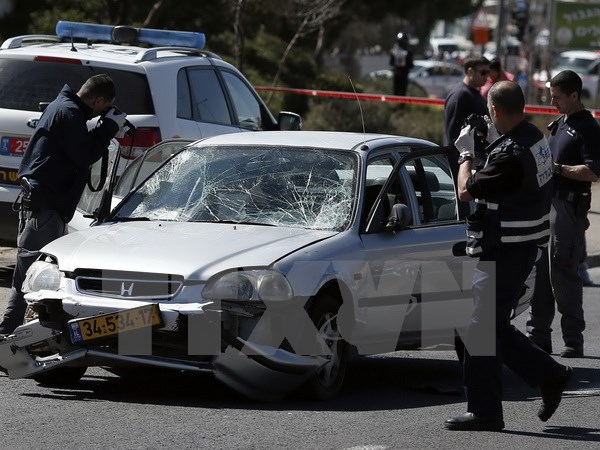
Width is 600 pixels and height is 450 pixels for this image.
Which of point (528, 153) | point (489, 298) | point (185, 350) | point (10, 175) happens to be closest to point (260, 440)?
point (185, 350)

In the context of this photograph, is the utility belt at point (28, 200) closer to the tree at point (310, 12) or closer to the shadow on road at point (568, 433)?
the shadow on road at point (568, 433)

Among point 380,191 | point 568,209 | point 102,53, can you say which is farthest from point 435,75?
point 380,191

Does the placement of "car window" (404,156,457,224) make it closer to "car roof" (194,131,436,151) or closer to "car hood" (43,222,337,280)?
"car roof" (194,131,436,151)

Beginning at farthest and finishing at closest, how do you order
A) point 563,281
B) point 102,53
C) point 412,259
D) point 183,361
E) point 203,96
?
point 203,96, point 102,53, point 563,281, point 412,259, point 183,361

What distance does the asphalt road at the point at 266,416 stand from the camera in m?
6.51

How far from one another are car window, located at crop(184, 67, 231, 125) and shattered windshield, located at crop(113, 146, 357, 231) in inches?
124

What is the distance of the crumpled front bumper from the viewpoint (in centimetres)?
709

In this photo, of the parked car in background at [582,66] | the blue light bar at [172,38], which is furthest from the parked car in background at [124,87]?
the parked car in background at [582,66]

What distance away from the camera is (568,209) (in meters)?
9.41

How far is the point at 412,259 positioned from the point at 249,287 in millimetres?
1416

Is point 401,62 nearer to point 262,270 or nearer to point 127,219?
point 127,219

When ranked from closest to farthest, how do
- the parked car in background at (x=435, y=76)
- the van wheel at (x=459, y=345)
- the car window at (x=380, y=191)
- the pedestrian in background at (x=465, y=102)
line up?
the car window at (x=380, y=191)
the van wheel at (x=459, y=345)
the pedestrian in background at (x=465, y=102)
the parked car in background at (x=435, y=76)

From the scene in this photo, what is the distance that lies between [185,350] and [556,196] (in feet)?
11.1

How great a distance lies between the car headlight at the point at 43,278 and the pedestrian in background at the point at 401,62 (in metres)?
22.2
